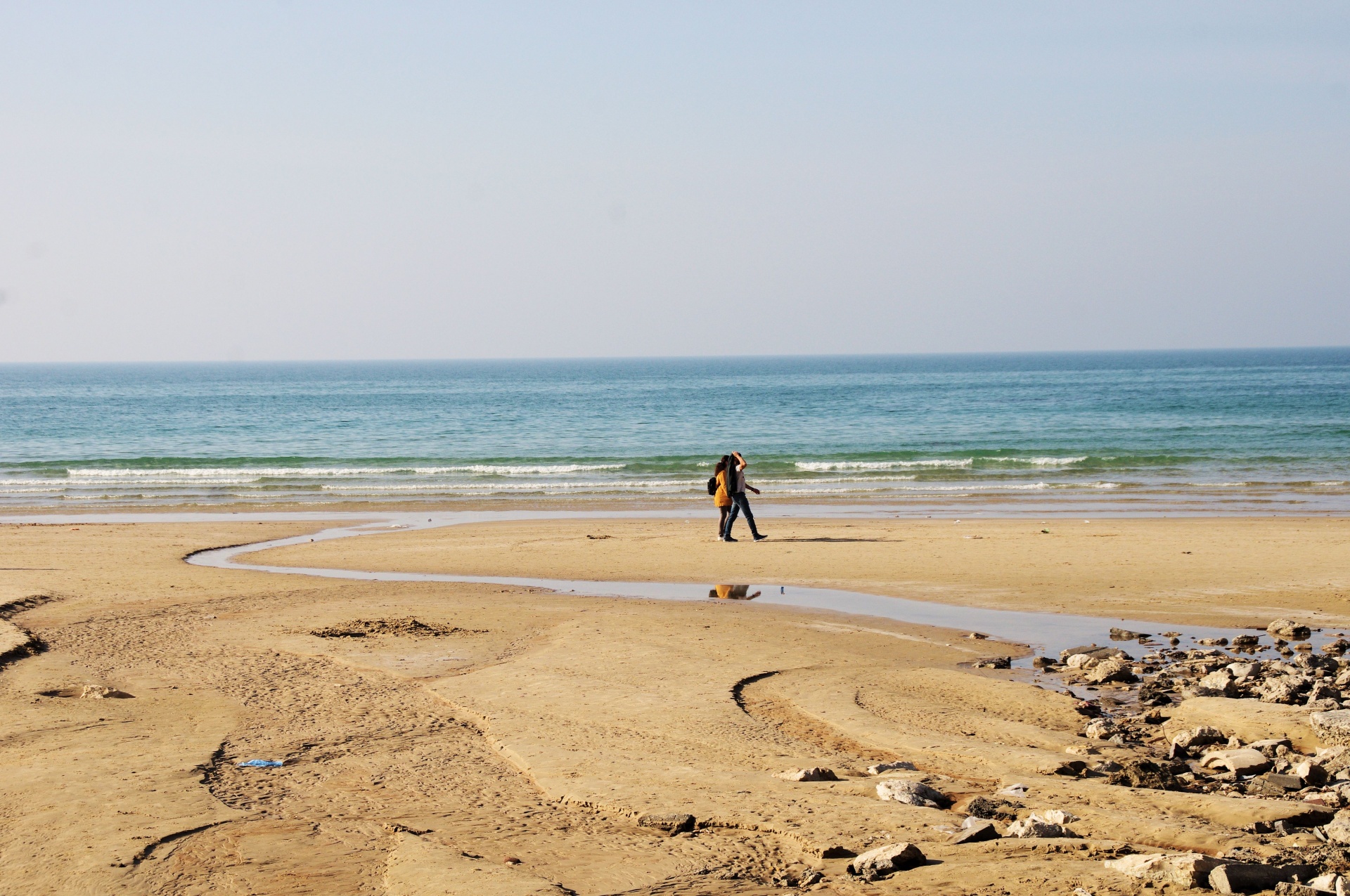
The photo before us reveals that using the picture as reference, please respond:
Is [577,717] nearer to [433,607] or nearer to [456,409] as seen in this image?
[433,607]

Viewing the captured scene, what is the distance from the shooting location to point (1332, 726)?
7.55 meters

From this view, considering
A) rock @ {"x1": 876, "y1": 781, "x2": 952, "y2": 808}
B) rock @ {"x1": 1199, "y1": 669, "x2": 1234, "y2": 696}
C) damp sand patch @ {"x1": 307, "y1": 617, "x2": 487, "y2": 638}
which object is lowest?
damp sand patch @ {"x1": 307, "y1": 617, "x2": 487, "y2": 638}

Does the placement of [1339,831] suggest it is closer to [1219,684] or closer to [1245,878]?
[1245,878]

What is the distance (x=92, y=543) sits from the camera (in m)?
20.2

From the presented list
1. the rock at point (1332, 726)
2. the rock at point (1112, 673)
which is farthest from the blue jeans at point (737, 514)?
the rock at point (1332, 726)

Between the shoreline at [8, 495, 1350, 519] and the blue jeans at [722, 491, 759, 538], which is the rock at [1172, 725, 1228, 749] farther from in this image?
the shoreline at [8, 495, 1350, 519]

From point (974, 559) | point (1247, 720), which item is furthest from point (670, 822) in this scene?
point (974, 559)

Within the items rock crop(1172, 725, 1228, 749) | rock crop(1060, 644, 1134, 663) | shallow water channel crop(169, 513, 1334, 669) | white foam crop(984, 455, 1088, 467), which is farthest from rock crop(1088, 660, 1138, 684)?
white foam crop(984, 455, 1088, 467)

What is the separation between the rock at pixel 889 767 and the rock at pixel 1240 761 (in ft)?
6.70

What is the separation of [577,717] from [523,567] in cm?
913

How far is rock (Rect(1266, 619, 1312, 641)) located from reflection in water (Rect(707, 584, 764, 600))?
6.13m

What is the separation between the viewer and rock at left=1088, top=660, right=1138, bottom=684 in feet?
32.0

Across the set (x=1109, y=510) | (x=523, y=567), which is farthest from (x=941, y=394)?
(x=523, y=567)

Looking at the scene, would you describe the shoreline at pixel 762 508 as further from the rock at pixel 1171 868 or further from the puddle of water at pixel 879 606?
the rock at pixel 1171 868
